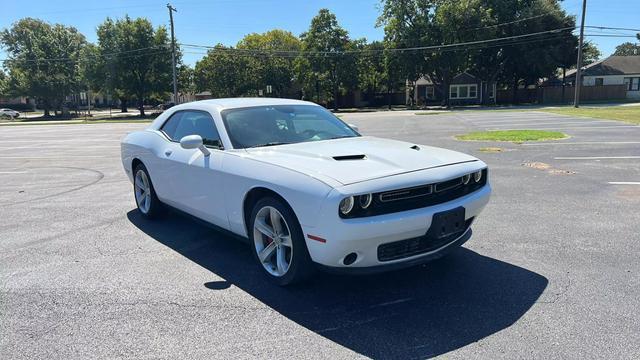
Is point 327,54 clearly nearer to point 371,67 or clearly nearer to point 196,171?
point 371,67

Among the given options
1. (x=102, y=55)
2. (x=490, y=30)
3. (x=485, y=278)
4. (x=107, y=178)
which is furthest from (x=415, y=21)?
(x=485, y=278)

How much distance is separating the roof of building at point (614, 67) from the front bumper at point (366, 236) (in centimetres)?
6846

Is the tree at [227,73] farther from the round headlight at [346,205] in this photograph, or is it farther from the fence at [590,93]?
the round headlight at [346,205]

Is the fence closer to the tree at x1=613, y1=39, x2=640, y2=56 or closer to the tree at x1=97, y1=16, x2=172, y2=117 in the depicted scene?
the tree at x1=97, y1=16, x2=172, y2=117

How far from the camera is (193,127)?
529cm

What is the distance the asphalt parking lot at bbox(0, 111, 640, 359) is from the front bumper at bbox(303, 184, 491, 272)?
355mm

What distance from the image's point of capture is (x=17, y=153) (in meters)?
16.2

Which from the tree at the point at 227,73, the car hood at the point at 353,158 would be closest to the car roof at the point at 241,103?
the car hood at the point at 353,158

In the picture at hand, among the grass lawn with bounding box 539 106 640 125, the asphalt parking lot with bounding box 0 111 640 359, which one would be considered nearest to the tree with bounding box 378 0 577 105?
the grass lawn with bounding box 539 106 640 125

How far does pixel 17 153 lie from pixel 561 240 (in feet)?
56.4

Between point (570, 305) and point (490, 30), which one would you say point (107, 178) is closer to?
point (570, 305)

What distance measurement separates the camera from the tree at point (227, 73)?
205 ft

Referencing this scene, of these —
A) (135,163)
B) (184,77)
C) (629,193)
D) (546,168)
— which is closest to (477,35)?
(184,77)

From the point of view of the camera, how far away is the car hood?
137 inches
